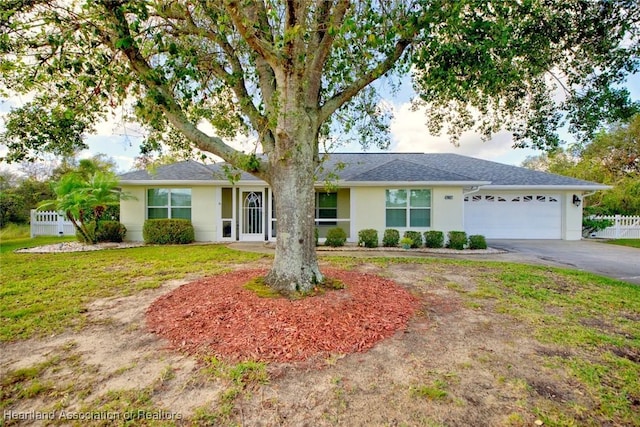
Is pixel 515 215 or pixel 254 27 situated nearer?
pixel 254 27

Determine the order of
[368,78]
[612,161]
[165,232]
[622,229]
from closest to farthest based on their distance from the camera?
[368,78]
[165,232]
[622,229]
[612,161]

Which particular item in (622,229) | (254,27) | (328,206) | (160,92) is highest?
(254,27)

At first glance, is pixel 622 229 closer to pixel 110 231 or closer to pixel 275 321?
pixel 275 321

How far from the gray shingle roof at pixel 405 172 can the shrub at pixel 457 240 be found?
2.06 meters

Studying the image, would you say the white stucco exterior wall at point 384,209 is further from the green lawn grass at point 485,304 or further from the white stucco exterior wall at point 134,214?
the white stucco exterior wall at point 134,214

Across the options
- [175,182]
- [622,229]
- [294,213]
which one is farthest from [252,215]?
[622,229]

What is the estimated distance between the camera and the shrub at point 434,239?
35.3 feet

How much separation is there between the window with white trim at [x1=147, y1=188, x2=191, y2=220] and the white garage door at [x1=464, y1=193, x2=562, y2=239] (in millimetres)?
13387

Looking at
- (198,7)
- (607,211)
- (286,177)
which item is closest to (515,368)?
(286,177)

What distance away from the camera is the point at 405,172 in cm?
1173

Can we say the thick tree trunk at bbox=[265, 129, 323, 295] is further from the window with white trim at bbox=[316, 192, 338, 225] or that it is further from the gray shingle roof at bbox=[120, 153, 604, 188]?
the window with white trim at bbox=[316, 192, 338, 225]

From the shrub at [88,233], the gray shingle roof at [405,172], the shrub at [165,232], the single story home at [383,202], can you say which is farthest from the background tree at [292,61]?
the shrub at [88,233]

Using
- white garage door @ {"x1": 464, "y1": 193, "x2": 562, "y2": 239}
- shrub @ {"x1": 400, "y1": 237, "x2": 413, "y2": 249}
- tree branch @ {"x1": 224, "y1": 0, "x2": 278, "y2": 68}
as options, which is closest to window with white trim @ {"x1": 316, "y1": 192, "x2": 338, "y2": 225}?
shrub @ {"x1": 400, "y1": 237, "x2": 413, "y2": 249}

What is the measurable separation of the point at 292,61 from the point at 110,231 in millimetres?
11324
